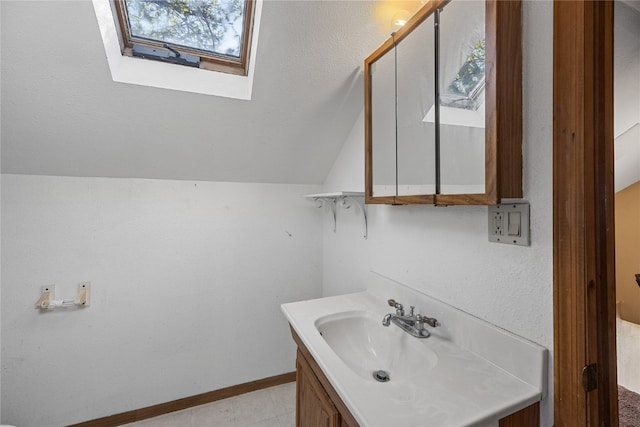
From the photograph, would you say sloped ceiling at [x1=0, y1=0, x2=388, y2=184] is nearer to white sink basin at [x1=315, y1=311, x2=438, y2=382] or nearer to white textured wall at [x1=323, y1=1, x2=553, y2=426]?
white textured wall at [x1=323, y1=1, x2=553, y2=426]

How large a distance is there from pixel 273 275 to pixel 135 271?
2.90 ft

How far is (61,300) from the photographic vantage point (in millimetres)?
1601

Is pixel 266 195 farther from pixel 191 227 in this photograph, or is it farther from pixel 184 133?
pixel 184 133

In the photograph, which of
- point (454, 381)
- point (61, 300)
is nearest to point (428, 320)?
point (454, 381)

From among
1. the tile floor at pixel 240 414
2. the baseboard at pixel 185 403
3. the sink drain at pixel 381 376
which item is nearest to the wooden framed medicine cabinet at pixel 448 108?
the sink drain at pixel 381 376

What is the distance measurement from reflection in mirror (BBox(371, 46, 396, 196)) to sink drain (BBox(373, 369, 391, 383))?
734 millimetres

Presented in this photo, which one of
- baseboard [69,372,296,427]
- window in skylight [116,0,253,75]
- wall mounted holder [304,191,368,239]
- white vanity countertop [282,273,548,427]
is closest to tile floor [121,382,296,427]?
baseboard [69,372,296,427]

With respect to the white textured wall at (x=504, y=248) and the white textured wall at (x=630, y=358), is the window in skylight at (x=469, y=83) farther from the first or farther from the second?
the white textured wall at (x=630, y=358)

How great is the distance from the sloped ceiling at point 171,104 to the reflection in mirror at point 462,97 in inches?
21.0

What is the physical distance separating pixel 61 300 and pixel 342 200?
5.77ft

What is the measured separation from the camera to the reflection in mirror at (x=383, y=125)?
1.31 m

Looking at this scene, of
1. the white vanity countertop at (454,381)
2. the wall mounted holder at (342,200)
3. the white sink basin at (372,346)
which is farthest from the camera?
the wall mounted holder at (342,200)

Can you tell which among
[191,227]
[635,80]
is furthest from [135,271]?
[635,80]

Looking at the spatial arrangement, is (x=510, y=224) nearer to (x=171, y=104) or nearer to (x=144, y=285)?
(x=171, y=104)
